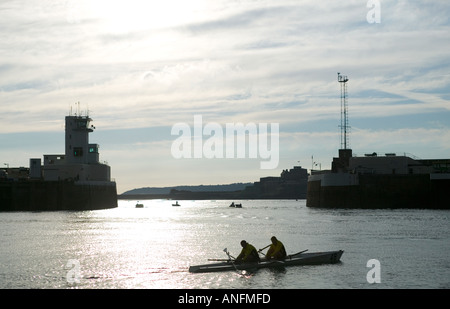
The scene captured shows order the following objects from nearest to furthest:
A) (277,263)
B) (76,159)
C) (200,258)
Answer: (277,263) < (200,258) < (76,159)

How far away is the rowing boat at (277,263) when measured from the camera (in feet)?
152

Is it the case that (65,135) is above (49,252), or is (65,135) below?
above

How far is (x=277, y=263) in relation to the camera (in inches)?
1889

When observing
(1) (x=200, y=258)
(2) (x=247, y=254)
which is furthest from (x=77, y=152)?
(2) (x=247, y=254)

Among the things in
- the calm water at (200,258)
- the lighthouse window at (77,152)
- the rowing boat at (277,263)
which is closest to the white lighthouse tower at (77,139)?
the lighthouse window at (77,152)

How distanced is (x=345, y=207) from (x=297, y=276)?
11990cm

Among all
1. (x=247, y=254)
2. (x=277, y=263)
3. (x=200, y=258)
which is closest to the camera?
(x=247, y=254)

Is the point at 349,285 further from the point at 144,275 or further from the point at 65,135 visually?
the point at 65,135

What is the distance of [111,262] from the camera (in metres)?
55.2

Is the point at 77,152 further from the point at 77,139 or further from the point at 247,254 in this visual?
the point at 247,254

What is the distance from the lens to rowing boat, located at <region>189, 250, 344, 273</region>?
46344mm

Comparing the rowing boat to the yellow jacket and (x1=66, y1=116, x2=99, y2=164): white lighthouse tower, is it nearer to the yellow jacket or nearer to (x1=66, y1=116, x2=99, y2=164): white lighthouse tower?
the yellow jacket
